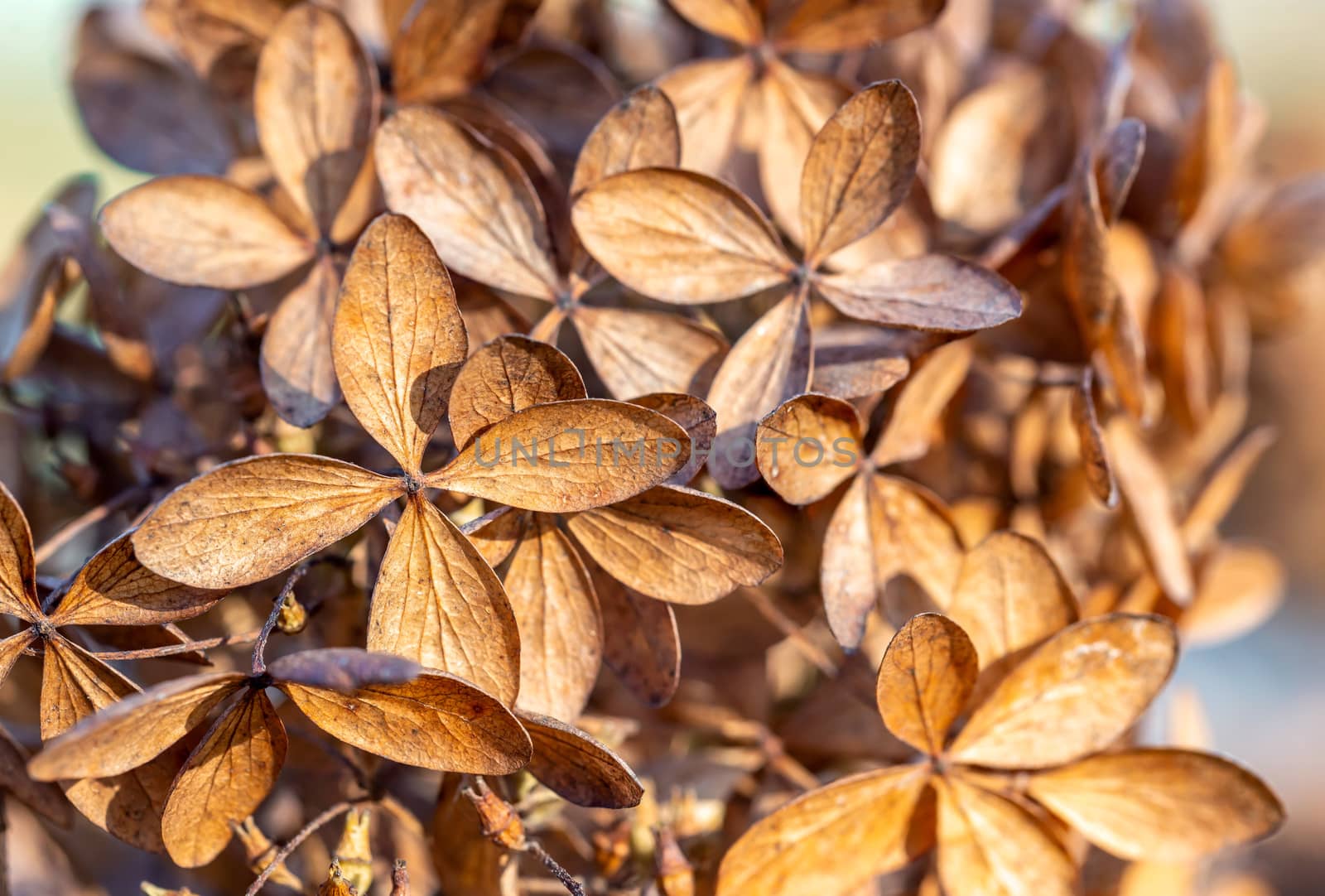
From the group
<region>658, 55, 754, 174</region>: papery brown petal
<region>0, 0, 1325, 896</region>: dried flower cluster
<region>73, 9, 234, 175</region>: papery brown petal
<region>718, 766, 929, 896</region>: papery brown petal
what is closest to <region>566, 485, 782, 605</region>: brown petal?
<region>0, 0, 1325, 896</region>: dried flower cluster

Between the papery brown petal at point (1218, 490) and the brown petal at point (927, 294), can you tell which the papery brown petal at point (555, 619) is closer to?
the brown petal at point (927, 294)

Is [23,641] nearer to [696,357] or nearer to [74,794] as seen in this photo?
[74,794]

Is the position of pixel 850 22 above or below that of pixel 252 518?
above

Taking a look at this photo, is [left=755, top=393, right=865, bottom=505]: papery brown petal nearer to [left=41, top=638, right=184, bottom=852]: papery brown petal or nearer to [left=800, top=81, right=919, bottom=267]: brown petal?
[left=800, top=81, right=919, bottom=267]: brown petal

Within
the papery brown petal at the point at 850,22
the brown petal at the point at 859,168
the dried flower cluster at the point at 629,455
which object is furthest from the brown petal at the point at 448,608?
the papery brown petal at the point at 850,22

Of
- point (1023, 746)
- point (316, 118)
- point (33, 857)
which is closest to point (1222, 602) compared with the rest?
point (1023, 746)

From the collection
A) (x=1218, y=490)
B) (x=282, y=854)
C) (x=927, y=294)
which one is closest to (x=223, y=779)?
(x=282, y=854)

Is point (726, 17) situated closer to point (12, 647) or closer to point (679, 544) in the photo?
point (679, 544)
